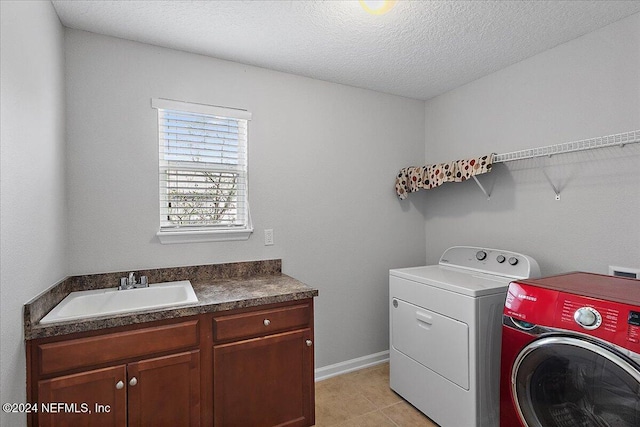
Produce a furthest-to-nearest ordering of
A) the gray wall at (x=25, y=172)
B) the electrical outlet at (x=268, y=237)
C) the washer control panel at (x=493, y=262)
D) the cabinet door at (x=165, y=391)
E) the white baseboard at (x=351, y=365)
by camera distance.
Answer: the white baseboard at (x=351, y=365) → the electrical outlet at (x=268, y=237) → the washer control panel at (x=493, y=262) → the cabinet door at (x=165, y=391) → the gray wall at (x=25, y=172)

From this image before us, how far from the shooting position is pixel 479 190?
8.58 feet

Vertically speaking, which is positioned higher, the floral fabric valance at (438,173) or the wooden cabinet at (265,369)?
the floral fabric valance at (438,173)

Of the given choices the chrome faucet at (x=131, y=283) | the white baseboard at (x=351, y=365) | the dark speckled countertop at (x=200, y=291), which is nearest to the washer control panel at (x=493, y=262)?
the white baseboard at (x=351, y=365)

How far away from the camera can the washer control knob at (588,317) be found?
1250mm

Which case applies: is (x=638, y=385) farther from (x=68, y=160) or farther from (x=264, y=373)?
(x=68, y=160)

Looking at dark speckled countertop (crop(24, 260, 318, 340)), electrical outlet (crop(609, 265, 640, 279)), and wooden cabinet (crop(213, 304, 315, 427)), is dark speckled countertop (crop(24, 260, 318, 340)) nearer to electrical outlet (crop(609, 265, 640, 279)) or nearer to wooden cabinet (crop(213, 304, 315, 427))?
wooden cabinet (crop(213, 304, 315, 427))

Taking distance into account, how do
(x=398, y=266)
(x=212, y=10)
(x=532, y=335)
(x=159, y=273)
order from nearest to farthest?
(x=532, y=335) → (x=212, y=10) → (x=159, y=273) → (x=398, y=266)

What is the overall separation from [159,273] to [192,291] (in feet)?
1.28

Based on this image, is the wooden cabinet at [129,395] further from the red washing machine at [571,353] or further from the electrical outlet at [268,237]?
the red washing machine at [571,353]

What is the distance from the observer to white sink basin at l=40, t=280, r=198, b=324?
1.68 metres

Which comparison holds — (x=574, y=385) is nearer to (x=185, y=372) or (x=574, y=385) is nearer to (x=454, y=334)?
(x=454, y=334)

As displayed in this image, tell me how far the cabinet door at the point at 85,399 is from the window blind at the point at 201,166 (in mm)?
929

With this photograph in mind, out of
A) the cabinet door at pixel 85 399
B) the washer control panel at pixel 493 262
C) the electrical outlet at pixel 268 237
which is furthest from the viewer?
the electrical outlet at pixel 268 237

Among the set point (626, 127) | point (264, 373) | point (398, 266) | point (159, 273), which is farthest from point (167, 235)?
point (626, 127)
